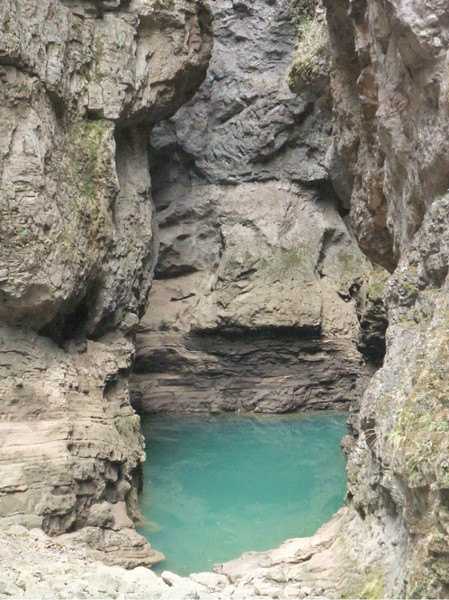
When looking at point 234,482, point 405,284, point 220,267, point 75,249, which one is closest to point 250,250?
point 220,267

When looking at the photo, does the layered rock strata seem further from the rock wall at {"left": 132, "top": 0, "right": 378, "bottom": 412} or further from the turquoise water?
the rock wall at {"left": 132, "top": 0, "right": 378, "bottom": 412}

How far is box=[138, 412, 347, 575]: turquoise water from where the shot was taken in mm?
10844

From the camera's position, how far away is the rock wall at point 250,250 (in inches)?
792

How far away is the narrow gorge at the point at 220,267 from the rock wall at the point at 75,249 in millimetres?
38

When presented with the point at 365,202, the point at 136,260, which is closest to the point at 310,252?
the point at 136,260

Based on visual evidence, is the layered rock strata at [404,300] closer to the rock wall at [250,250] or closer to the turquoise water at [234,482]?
the turquoise water at [234,482]

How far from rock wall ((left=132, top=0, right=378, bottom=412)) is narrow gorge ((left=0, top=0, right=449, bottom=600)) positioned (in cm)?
7

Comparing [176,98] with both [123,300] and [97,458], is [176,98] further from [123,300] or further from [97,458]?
[97,458]

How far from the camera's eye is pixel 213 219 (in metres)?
21.7

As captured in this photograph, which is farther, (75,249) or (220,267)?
(220,267)

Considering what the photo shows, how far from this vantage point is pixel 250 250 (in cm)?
2069

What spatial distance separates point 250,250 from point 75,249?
1033 centimetres

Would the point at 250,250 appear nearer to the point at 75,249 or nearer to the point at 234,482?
the point at 234,482

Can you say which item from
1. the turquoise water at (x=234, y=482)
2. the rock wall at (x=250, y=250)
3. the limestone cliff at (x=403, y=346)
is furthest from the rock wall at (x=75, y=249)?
the rock wall at (x=250, y=250)
